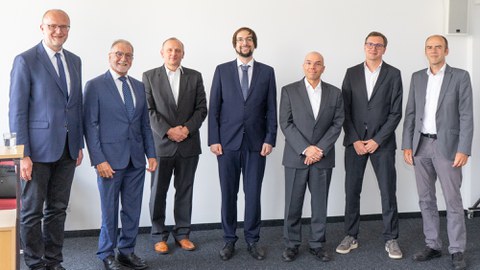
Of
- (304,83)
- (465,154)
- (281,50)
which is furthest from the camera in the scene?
(281,50)

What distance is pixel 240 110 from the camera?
12.7ft

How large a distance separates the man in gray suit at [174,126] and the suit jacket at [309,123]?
75 centimetres

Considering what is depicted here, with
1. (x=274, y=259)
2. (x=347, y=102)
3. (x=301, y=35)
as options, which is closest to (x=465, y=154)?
(x=347, y=102)

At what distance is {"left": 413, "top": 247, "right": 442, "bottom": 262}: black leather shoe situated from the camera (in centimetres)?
379

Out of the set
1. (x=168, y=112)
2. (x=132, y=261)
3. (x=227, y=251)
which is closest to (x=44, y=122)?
(x=168, y=112)

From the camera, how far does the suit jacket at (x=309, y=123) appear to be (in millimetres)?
3773

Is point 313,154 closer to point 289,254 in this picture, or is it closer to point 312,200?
point 312,200

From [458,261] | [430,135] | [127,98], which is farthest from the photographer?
[430,135]

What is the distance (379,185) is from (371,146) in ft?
1.17

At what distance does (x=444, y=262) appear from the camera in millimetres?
3762

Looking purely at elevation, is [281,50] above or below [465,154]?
above

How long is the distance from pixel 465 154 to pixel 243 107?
5.65 feet

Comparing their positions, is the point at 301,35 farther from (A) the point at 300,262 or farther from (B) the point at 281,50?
(A) the point at 300,262

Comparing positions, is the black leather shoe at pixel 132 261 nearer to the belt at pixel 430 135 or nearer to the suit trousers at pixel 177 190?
the suit trousers at pixel 177 190
